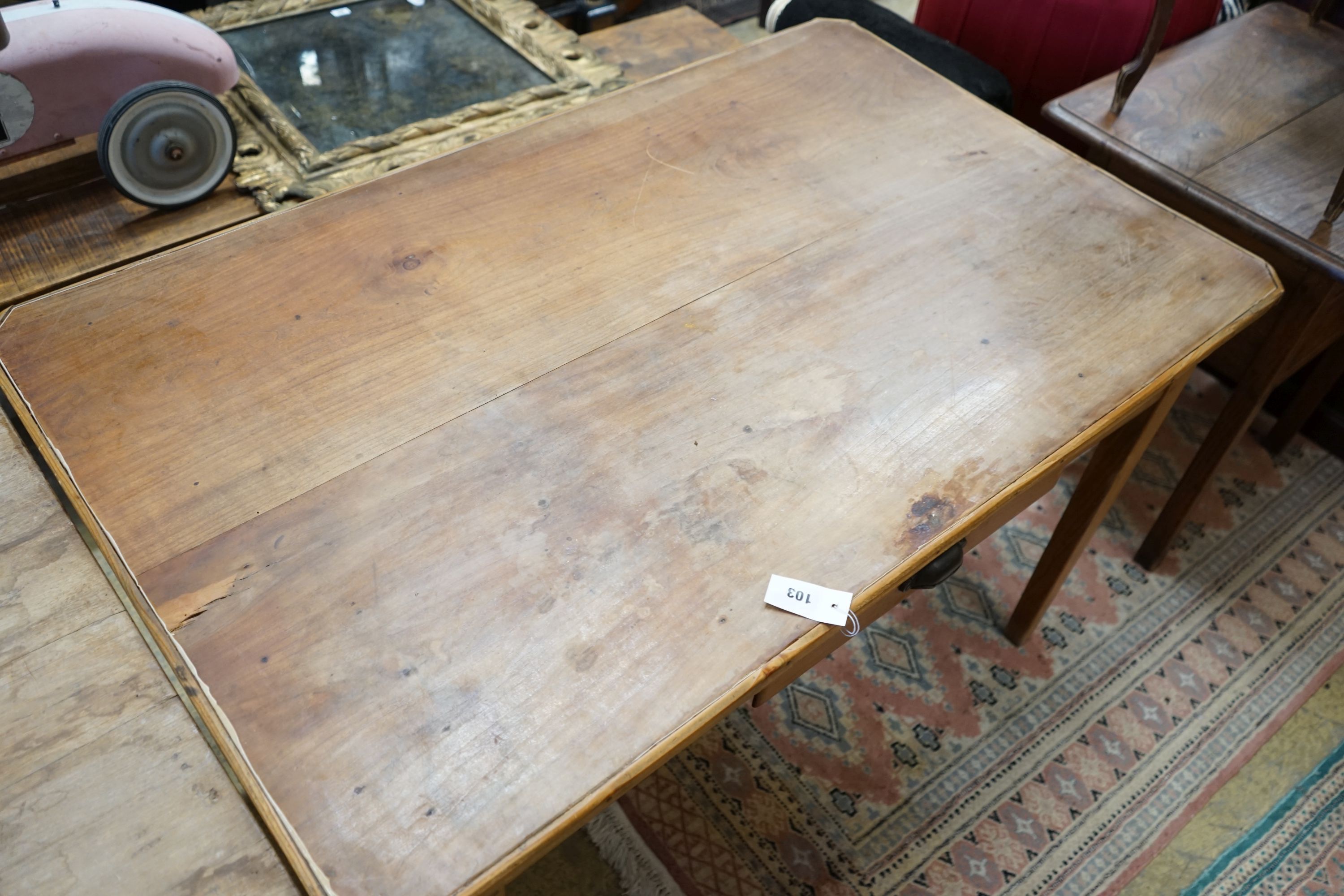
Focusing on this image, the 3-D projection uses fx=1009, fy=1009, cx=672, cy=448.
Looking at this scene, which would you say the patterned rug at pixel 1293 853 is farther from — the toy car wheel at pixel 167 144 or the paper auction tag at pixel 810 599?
A: the toy car wheel at pixel 167 144

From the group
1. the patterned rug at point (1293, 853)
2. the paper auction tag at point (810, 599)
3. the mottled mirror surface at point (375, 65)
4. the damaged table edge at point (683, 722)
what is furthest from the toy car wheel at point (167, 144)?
the patterned rug at point (1293, 853)

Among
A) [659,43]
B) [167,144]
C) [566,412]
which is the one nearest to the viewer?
[566,412]

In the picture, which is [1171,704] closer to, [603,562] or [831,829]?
[831,829]

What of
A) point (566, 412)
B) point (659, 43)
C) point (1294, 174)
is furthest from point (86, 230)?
point (1294, 174)

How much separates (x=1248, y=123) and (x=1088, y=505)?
24.3 inches

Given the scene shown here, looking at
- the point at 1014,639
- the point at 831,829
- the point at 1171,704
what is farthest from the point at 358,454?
the point at 1171,704

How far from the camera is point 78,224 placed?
1.48 m

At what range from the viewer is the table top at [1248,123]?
135 centimetres

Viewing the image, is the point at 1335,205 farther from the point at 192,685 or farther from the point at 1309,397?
the point at 192,685

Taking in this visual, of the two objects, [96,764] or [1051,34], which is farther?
[1051,34]

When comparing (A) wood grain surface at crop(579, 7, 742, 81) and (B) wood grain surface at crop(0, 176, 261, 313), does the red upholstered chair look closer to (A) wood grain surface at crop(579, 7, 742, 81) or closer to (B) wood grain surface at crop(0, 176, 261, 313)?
(A) wood grain surface at crop(579, 7, 742, 81)

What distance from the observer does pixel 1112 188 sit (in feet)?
4.30

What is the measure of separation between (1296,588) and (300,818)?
1.76 metres

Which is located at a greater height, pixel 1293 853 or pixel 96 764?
pixel 96 764
